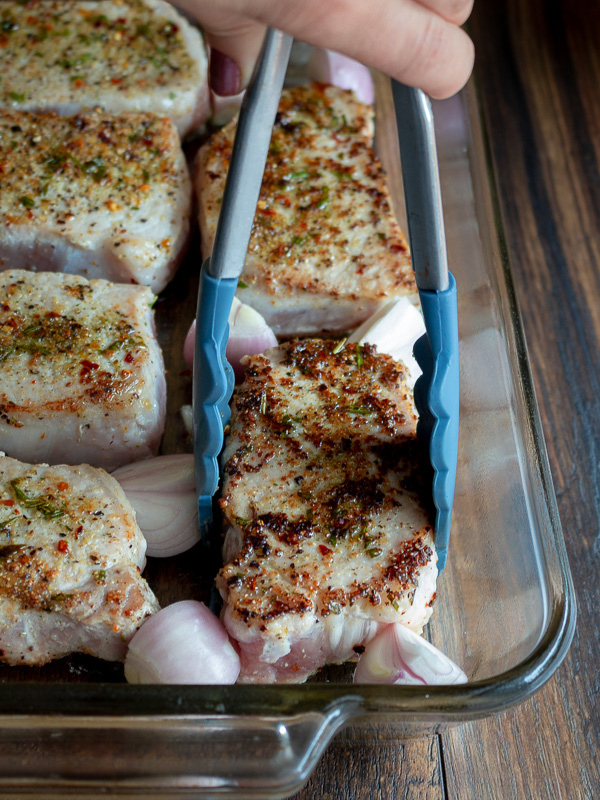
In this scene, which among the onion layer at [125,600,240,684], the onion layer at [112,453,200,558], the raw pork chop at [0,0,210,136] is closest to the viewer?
the onion layer at [125,600,240,684]

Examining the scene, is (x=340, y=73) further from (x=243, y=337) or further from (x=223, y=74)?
(x=243, y=337)

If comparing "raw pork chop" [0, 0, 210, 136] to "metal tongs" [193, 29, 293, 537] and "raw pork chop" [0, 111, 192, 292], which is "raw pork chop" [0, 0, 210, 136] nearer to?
"raw pork chop" [0, 111, 192, 292]

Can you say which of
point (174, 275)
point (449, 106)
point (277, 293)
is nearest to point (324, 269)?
point (277, 293)

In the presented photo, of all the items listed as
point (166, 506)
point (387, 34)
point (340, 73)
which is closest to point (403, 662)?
point (166, 506)


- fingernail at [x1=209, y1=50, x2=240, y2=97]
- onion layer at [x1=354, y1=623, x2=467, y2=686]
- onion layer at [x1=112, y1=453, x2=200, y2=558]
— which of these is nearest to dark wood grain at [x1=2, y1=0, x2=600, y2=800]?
onion layer at [x1=354, y1=623, x2=467, y2=686]

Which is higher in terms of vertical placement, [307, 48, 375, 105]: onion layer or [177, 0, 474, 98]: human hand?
[177, 0, 474, 98]: human hand

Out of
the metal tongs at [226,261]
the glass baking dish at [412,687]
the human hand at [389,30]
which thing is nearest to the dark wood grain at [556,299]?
the glass baking dish at [412,687]

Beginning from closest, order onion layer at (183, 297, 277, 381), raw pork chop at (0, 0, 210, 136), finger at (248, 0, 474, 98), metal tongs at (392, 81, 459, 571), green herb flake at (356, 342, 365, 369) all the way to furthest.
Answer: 1. finger at (248, 0, 474, 98)
2. metal tongs at (392, 81, 459, 571)
3. green herb flake at (356, 342, 365, 369)
4. onion layer at (183, 297, 277, 381)
5. raw pork chop at (0, 0, 210, 136)

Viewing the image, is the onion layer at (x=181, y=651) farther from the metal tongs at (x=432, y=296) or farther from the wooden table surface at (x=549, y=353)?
the metal tongs at (x=432, y=296)
